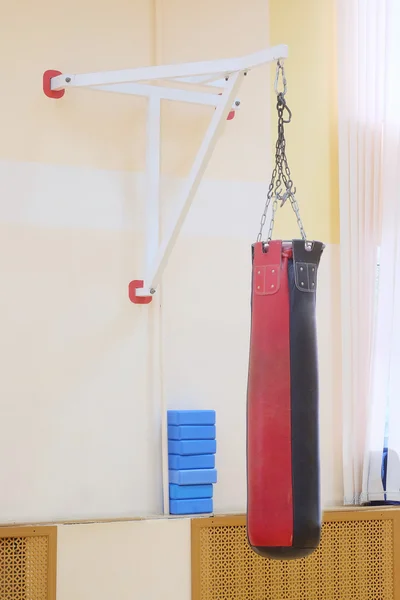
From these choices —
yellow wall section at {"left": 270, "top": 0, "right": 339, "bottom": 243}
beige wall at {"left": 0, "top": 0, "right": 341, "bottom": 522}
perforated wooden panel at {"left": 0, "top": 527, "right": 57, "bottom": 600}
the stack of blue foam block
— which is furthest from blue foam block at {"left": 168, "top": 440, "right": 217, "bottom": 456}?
yellow wall section at {"left": 270, "top": 0, "right": 339, "bottom": 243}

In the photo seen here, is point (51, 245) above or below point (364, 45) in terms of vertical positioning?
below

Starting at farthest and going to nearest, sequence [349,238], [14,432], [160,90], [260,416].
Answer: [349,238]
[160,90]
[14,432]
[260,416]

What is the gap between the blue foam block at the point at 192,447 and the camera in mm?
4051

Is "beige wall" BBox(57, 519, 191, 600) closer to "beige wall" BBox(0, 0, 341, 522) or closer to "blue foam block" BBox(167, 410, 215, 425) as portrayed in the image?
"beige wall" BBox(0, 0, 341, 522)

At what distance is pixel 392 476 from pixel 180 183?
1744 millimetres

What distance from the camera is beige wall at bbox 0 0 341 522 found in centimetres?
402

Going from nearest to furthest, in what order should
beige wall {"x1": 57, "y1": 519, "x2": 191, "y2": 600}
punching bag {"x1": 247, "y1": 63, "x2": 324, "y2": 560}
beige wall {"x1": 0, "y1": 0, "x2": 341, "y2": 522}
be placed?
punching bag {"x1": 247, "y1": 63, "x2": 324, "y2": 560} < beige wall {"x1": 57, "y1": 519, "x2": 191, "y2": 600} < beige wall {"x1": 0, "y1": 0, "x2": 341, "y2": 522}

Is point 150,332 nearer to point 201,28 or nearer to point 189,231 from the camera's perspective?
point 189,231

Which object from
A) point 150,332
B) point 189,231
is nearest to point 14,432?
point 150,332

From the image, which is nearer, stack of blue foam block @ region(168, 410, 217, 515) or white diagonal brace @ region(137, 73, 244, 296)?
white diagonal brace @ region(137, 73, 244, 296)

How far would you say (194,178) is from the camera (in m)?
3.89

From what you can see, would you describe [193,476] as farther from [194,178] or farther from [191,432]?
[194,178]

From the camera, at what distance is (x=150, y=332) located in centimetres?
425

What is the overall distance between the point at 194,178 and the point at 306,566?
184cm
